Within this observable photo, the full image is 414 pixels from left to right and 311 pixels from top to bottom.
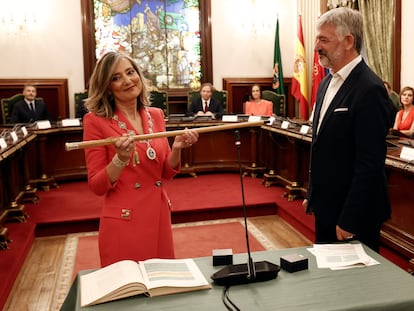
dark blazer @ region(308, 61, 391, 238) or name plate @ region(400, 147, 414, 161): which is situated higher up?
dark blazer @ region(308, 61, 391, 238)

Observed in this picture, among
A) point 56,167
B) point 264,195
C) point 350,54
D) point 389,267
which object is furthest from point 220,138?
point 389,267

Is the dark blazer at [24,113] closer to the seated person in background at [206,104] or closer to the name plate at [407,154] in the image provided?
the seated person in background at [206,104]

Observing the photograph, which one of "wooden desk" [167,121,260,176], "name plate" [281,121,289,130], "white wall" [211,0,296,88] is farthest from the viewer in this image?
"white wall" [211,0,296,88]

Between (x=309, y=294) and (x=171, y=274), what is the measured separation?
0.39m

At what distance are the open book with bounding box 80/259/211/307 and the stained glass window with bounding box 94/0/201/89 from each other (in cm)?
715

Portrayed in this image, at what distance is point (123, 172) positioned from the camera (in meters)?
1.77

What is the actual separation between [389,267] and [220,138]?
5033 mm

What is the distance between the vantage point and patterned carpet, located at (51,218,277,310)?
3569mm

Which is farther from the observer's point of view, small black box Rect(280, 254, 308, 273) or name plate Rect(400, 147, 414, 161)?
name plate Rect(400, 147, 414, 161)

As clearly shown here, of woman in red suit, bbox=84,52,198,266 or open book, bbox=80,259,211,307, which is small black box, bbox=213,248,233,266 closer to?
open book, bbox=80,259,211,307

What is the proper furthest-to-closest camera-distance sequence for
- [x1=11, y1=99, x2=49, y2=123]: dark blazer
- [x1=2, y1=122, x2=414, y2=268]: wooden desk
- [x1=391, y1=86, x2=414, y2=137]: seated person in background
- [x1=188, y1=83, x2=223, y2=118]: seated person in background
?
[x1=188, y1=83, x2=223, y2=118]: seated person in background
[x1=11, y1=99, x2=49, y2=123]: dark blazer
[x1=391, y1=86, x2=414, y2=137]: seated person in background
[x1=2, y1=122, x2=414, y2=268]: wooden desk

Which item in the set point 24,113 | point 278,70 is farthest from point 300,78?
point 24,113

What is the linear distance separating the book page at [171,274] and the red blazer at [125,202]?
312 millimetres

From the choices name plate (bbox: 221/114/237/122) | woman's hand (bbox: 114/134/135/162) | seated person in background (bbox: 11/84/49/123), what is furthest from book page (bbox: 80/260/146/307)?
seated person in background (bbox: 11/84/49/123)
